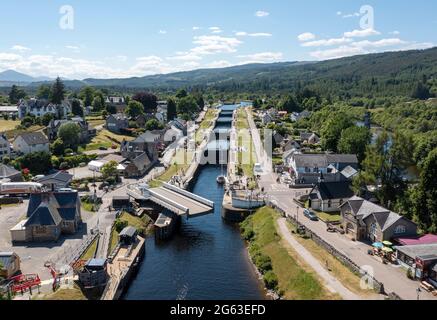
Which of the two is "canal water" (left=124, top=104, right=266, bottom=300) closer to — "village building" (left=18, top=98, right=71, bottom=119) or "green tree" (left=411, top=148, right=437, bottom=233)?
"green tree" (left=411, top=148, right=437, bottom=233)

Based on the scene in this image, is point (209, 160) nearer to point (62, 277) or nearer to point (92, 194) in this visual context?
point (92, 194)

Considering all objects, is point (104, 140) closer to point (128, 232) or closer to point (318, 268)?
point (128, 232)

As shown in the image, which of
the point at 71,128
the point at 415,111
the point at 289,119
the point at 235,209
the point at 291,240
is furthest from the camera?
the point at 289,119

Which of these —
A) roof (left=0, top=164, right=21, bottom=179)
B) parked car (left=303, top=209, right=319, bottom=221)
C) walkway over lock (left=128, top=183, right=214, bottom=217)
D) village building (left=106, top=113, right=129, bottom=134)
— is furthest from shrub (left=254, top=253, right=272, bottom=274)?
village building (left=106, top=113, right=129, bottom=134)

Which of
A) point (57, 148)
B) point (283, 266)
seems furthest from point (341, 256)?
point (57, 148)

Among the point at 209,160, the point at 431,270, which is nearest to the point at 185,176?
the point at 209,160

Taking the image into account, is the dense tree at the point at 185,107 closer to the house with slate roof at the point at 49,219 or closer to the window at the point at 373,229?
the house with slate roof at the point at 49,219
